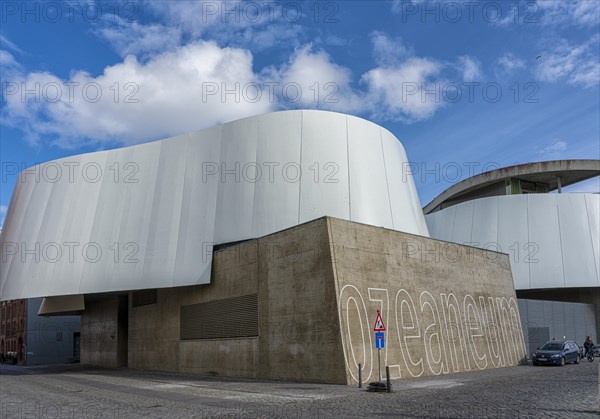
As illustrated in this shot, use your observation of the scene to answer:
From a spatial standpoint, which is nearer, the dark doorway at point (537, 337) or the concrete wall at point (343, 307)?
the concrete wall at point (343, 307)

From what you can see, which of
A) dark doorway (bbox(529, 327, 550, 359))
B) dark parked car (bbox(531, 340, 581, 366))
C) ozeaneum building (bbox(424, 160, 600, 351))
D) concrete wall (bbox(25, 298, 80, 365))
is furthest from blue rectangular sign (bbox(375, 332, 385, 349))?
concrete wall (bbox(25, 298, 80, 365))

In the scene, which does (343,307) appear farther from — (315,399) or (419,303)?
(419,303)

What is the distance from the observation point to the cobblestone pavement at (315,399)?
12.3 metres

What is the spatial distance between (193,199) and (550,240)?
2896cm

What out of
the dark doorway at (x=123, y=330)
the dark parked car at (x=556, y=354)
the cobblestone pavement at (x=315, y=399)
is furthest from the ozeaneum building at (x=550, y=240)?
the dark doorway at (x=123, y=330)

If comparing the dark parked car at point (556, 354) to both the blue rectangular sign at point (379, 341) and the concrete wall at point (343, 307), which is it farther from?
the blue rectangular sign at point (379, 341)

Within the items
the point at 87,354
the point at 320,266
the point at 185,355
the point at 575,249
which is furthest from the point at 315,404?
the point at 575,249

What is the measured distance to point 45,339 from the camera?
5681 cm

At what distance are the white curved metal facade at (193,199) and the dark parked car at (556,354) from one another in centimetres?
933

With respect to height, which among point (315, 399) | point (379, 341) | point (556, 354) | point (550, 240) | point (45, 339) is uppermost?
point (550, 240)

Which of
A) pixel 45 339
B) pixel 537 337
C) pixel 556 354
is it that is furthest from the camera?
pixel 45 339

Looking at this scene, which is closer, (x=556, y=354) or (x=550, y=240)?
(x=556, y=354)

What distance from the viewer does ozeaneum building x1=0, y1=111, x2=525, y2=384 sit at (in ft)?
69.2

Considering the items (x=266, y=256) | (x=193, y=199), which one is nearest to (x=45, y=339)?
(x=193, y=199)
